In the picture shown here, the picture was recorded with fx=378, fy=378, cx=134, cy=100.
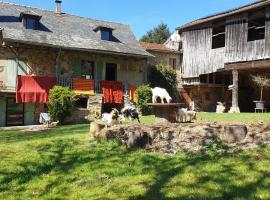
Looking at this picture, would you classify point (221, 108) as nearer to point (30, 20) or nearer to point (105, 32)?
point (105, 32)

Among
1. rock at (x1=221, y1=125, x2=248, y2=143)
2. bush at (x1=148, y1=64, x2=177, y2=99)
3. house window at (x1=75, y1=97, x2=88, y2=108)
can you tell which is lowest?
rock at (x1=221, y1=125, x2=248, y2=143)

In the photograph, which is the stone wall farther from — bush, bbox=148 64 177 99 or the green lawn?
the green lawn

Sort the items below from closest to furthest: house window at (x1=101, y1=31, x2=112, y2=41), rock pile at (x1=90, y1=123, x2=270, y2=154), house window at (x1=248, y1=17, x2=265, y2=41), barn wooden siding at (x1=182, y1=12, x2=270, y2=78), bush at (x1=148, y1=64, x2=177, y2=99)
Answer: rock pile at (x1=90, y1=123, x2=270, y2=154) < barn wooden siding at (x1=182, y1=12, x2=270, y2=78) < house window at (x1=248, y1=17, x2=265, y2=41) < house window at (x1=101, y1=31, x2=112, y2=41) < bush at (x1=148, y1=64, x2=177, y2=99)

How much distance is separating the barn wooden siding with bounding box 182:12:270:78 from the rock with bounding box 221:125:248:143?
1350 centimetres

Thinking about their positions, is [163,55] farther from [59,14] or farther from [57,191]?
[57,191]

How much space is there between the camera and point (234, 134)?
8539 millimetres

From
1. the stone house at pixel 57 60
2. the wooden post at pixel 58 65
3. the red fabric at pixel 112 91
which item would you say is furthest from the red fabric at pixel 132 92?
the wooden post at pixel 58 65

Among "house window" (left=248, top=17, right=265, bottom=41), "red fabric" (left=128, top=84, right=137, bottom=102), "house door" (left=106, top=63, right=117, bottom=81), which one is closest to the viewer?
"house window" (left=248, top=17, right=265, bottom=41)

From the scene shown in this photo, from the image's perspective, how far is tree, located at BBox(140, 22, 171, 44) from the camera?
55375 mm

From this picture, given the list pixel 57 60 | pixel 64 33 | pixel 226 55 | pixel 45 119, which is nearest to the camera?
pixel 45 119

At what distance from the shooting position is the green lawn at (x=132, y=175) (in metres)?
5.72

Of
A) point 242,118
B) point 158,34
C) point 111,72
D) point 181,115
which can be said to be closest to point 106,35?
point 111,72

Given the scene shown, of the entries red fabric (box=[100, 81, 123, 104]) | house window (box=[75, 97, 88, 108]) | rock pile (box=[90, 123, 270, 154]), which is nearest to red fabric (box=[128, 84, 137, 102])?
red fabric (box=[100, 81, 123, 104])

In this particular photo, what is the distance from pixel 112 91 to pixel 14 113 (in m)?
5.93
